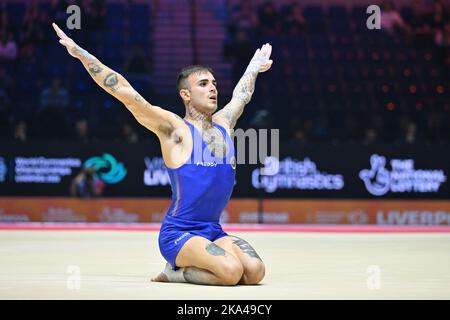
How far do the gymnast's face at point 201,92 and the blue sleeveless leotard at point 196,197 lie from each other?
0.26 meters

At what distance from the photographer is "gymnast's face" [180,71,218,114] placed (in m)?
7.03

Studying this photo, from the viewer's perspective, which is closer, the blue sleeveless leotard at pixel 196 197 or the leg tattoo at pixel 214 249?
the leg tattoo at pixel 214 249

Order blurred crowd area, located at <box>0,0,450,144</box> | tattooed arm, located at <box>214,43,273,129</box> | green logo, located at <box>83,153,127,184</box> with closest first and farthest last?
tattooed arm, located at <box>214,43,273,129</box> → green logo, located at <box>83,153,127,184</box> → blurred crowd area, located at <box>0,0,450,144</box>

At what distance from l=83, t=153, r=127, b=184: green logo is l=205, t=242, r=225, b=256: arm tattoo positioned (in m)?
9.34

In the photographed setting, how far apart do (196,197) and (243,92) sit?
1.47 meters

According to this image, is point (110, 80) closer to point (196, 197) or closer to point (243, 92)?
point (196, 197)

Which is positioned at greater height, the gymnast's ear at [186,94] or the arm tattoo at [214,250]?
the gymnast's ear at [186,94]

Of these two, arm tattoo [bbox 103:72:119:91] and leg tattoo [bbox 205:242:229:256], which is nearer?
leg tattoo [bbox 205:242:229:256]

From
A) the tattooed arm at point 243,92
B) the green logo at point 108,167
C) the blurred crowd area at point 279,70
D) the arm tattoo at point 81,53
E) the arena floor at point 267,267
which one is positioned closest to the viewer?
the arena floor at point 267,267

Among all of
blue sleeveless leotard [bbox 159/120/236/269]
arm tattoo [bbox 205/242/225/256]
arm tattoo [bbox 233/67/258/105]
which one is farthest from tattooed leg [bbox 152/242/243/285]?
arm tattoo [bbox 233/67/258/105]

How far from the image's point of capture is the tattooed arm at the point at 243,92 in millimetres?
7535

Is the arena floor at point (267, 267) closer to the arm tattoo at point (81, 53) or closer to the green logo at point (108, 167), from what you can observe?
the arm tattoo at point (81, 53)

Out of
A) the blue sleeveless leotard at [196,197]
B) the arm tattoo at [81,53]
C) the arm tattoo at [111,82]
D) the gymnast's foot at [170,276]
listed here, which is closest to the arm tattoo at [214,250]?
the blue sleeveless leotard at [196,197]

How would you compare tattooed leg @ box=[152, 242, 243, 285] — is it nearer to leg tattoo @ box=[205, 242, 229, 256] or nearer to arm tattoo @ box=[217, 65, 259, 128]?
leg tattoo @ box=[205, 242, 229, 256]
